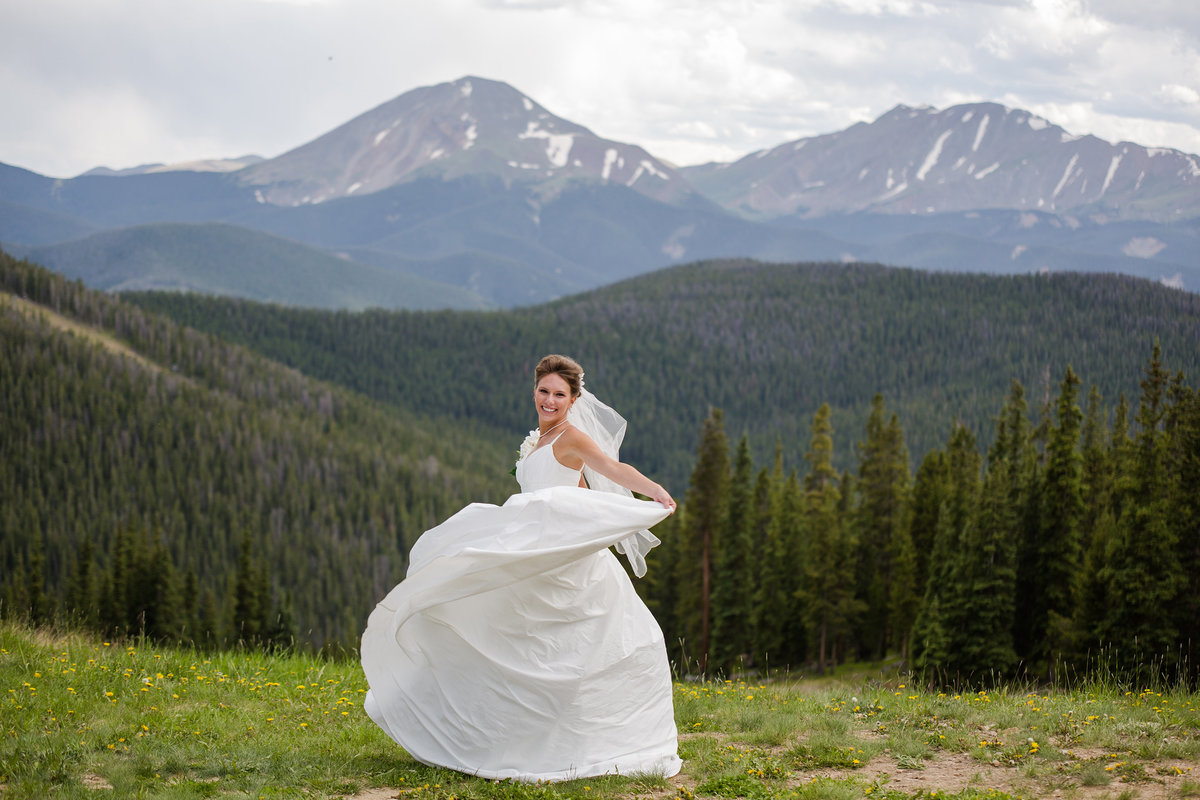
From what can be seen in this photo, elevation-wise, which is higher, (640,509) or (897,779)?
(640,509)

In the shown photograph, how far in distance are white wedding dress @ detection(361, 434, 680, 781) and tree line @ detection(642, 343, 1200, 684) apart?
591cm

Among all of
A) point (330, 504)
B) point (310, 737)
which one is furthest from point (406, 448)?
point (310, 737)

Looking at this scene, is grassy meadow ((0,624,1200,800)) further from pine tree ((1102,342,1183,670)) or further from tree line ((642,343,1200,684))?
pine tree ((1102,342,1183,670))

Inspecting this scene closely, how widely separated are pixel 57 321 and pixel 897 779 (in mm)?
189812

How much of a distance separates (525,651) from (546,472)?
5.48ft

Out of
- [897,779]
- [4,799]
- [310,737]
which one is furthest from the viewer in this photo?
[310,737]

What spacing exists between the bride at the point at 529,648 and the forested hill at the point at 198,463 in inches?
3230

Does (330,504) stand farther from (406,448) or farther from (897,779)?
(897,779)

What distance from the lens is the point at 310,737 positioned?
9.12 m

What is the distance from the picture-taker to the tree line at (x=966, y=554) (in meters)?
27.5

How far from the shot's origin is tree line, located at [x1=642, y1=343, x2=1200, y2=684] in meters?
27.5

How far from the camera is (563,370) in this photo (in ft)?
29.8

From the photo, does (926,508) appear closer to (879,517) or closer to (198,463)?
(879,517)

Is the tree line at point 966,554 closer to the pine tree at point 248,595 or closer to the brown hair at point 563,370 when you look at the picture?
the brown hair at point 563,370
